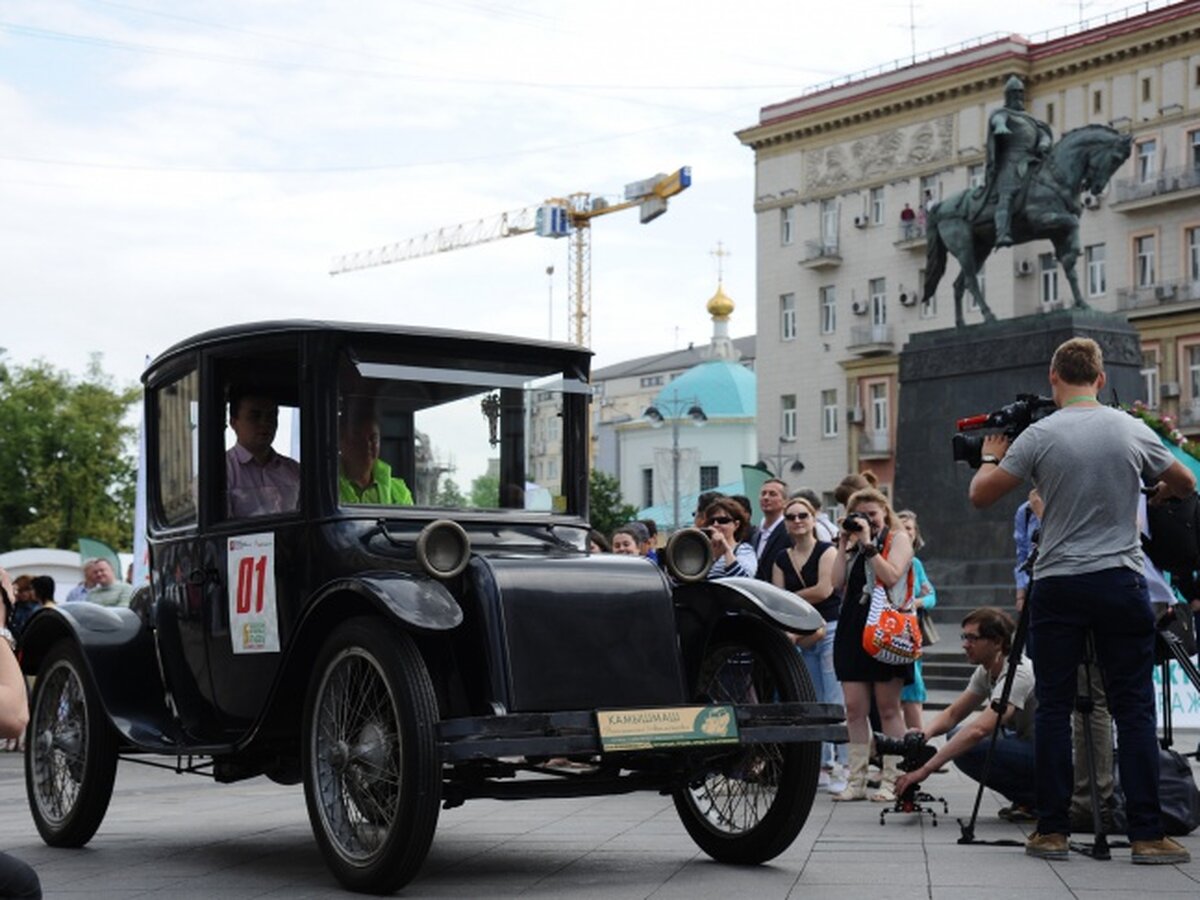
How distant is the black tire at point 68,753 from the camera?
9.29m

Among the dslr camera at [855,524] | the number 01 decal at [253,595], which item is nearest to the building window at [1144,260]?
the dslr camera at [855,524]

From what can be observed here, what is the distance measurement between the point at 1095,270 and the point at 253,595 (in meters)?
60.7

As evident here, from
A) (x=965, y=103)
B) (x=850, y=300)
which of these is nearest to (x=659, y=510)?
(x=850, y=300)

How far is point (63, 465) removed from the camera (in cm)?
8956

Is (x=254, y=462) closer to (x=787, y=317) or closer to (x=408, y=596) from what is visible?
(x=408, y=596)

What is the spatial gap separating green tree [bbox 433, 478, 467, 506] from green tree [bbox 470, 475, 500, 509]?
0.05m

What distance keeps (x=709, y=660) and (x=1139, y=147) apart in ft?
197

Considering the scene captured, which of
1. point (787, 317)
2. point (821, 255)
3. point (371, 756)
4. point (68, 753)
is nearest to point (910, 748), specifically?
point (371, 756)

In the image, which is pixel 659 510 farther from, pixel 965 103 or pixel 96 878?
pixel 96 878

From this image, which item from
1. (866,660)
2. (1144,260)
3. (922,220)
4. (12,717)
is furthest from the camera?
(922,220)

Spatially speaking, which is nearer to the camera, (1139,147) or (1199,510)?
(1199,510)

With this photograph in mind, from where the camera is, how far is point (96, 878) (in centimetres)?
823

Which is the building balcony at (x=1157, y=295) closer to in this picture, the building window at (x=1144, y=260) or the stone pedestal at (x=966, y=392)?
the building window at (x=1144, y=260)

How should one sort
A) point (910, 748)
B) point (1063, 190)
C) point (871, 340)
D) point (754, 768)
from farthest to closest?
1. point (871, 340)
2. point (1063, 190)
3. point (910, 748)
4. point (754, 768)
